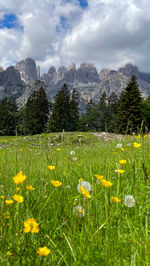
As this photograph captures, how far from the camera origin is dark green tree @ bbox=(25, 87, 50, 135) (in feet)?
127

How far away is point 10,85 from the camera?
13575 centimetres

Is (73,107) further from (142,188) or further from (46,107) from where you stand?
(142,188)

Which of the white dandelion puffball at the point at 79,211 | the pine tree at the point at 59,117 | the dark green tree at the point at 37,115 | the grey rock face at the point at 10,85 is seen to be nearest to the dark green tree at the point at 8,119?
the dark green tree at the point at 37,115

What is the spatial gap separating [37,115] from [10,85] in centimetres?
10971

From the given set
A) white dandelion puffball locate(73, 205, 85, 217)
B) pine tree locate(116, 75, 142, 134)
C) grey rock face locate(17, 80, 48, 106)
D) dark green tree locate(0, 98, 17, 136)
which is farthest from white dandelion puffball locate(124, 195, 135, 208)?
grey rock face locate(17, 80, 48, 106)

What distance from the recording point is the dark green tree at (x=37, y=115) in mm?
38812

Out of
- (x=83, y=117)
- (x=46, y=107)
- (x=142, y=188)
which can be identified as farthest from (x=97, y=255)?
(x=83, y=117)

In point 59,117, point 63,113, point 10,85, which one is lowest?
point 59,117

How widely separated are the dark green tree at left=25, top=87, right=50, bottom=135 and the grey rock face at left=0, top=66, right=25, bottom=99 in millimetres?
90225

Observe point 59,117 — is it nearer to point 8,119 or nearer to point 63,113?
point 63,113

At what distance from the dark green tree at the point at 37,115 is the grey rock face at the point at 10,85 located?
90225 millimetres

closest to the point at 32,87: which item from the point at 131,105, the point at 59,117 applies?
the point at 59,117

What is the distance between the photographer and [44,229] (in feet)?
3.25

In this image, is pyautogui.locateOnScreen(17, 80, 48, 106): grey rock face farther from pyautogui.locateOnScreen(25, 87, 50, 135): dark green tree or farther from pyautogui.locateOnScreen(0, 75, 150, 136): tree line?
pyautogui.locateOnScreen(25, 87, 50, 135): dark green tree
